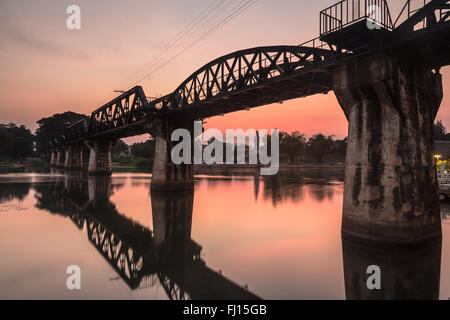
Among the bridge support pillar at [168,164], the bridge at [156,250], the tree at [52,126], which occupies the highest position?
the tree at [52,126]

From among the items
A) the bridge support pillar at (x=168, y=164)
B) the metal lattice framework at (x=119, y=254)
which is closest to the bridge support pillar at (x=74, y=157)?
the bridge support pillar at (x=168, y=164)

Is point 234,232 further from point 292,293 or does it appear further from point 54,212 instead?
point 54,212

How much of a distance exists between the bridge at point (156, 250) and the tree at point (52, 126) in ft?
603

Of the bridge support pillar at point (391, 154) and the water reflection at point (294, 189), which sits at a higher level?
the bridge support pillar at point (391, 154)

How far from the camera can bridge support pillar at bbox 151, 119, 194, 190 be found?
1476 inches

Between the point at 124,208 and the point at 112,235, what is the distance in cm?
1056

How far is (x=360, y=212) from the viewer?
581 inches

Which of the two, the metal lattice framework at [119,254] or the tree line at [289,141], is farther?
the tree line at [289,141]

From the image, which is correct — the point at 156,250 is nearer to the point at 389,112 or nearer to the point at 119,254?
the point at 119,254

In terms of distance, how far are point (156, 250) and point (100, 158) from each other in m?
63.3

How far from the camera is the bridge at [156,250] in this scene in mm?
10719

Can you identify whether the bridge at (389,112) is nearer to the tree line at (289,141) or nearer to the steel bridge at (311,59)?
the steel bridge at (311,59)

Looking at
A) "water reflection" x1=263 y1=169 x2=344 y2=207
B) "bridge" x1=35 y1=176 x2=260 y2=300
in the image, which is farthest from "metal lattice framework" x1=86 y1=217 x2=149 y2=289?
"water reflection" x1=263 y1=169 x2=344 y2=207
